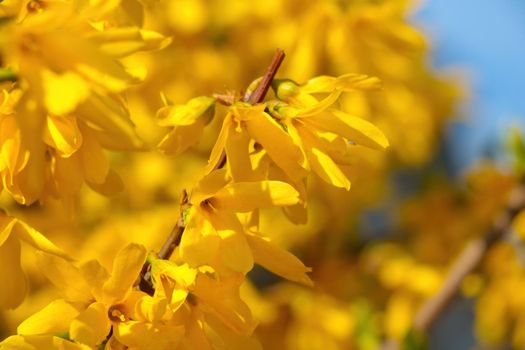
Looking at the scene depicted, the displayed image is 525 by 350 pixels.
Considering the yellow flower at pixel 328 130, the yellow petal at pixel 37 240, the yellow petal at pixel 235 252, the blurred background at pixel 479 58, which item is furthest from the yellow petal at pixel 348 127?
the blurred background at pixel 479 58

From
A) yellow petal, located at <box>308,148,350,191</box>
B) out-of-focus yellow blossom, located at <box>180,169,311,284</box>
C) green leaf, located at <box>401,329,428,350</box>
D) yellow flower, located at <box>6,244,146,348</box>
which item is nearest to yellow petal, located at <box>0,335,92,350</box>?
yellow flower, located at <box>6,244,146,348</box>

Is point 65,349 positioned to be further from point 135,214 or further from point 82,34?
point 135,214

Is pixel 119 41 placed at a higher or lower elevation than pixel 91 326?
higher

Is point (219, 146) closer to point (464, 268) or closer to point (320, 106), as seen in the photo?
point (320, 106)

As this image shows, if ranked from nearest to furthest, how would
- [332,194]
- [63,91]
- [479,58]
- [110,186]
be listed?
1. [63,91]
2. [110,186]
3. [332,194]
4. [479,58]

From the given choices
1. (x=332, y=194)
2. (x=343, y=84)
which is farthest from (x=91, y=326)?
(x=332, y=194)

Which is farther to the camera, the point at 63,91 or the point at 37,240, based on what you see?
the point at 37,240

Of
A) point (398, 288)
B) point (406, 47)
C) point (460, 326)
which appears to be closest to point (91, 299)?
point (406, 47)
